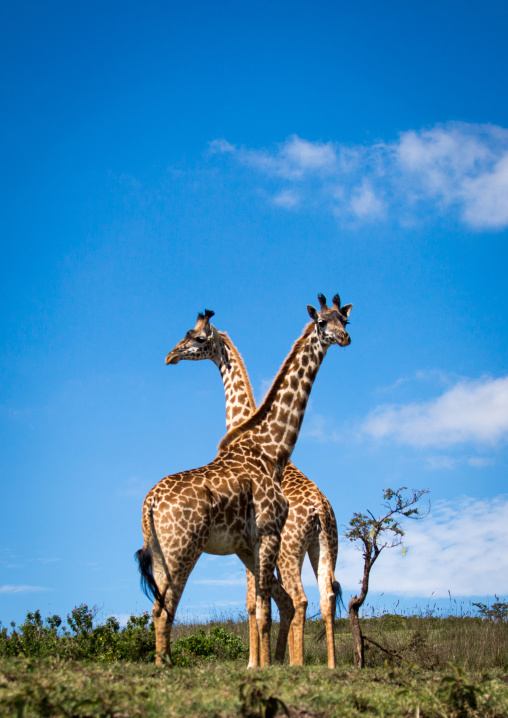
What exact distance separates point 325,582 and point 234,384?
4.33 metres

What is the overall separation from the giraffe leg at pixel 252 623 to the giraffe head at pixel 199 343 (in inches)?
194

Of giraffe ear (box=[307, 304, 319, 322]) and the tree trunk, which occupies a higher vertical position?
giraffe ear (box=[307, 304, 319, 322])

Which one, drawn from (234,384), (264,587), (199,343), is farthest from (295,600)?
(199,343)

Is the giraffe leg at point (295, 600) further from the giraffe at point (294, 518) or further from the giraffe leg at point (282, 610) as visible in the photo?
the giraffe leg at point (282, 610)

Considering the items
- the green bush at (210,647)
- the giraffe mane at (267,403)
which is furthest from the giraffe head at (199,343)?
the green bush at (210,647)

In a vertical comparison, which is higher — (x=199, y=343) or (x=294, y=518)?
(x=199, y=343)

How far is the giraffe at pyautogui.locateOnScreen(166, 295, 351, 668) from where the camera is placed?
11383mm

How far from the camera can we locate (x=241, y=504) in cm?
953

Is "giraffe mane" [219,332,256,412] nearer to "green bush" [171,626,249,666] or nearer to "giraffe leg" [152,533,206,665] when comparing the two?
"giraffe leg" [152,533,206,665]

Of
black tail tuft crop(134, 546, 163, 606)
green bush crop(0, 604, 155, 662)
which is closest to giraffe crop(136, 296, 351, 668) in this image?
black tail tuft crop(134, 546, 163, 606)

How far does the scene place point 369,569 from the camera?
12375 mm

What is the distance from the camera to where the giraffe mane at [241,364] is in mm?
13555

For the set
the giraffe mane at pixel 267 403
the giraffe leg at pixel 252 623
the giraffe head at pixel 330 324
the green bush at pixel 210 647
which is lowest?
the green bush at pixel 210 647

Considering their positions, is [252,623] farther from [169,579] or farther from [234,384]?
[234,384]
